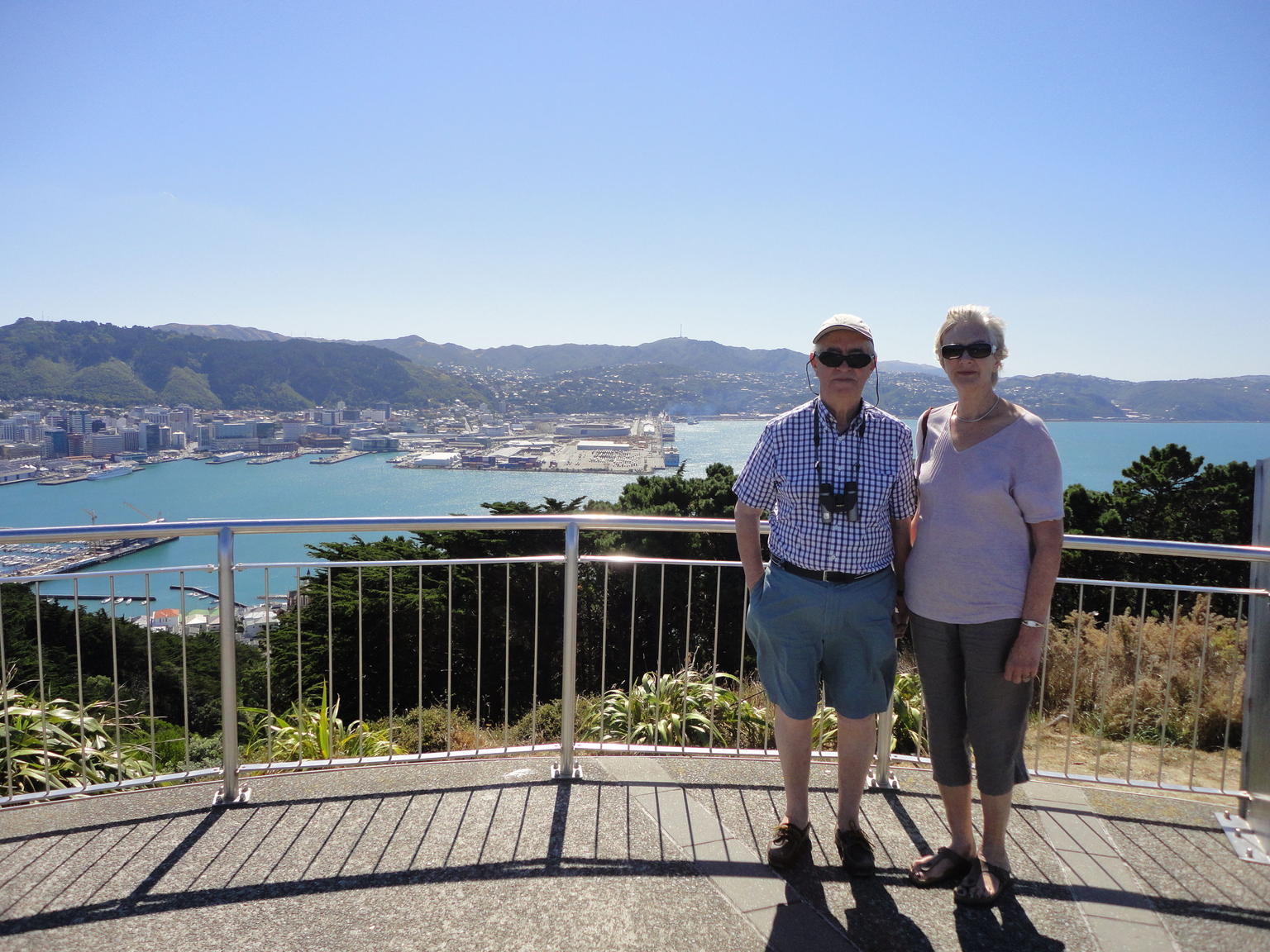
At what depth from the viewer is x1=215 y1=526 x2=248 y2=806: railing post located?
9.34ft

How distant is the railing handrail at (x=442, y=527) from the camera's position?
8.80 feet

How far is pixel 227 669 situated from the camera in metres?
2.91

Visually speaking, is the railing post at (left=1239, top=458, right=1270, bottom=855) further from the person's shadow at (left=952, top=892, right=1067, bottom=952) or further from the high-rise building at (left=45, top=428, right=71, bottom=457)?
the high-rise building at (left=45, top=428, right=71, bottom=457)

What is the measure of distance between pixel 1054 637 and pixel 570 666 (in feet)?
26.1

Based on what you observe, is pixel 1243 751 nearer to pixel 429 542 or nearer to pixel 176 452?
pixel 429 542

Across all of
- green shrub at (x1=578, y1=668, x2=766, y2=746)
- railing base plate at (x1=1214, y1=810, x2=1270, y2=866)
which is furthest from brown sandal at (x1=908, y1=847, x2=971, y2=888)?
green shrub at (x1=578, y1=668, x2=766, y2=746)

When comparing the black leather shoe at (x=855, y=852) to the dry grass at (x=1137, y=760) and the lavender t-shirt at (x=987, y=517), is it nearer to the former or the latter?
the lavender t-shirt at (x=987, y=517)

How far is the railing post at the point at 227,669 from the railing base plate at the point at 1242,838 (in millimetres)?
3578

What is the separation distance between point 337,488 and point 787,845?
69107 millimetres

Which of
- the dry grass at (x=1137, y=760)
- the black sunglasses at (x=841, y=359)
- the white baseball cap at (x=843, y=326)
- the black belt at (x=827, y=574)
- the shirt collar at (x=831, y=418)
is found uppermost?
the white baseball cap at (x=843, y=326)

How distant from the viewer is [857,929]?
2.20 m

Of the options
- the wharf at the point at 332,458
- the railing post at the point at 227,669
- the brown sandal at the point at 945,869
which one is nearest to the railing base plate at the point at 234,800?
the railing post at the point at 227,669

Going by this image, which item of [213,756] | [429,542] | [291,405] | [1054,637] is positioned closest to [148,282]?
[291,405]

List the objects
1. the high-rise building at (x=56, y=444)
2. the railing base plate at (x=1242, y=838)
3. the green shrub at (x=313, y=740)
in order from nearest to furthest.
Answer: the railing base plate at (x=1242, y=838) < the green shrub at (x=313, y=740) < the high-rise building at (x=56, y=444)
